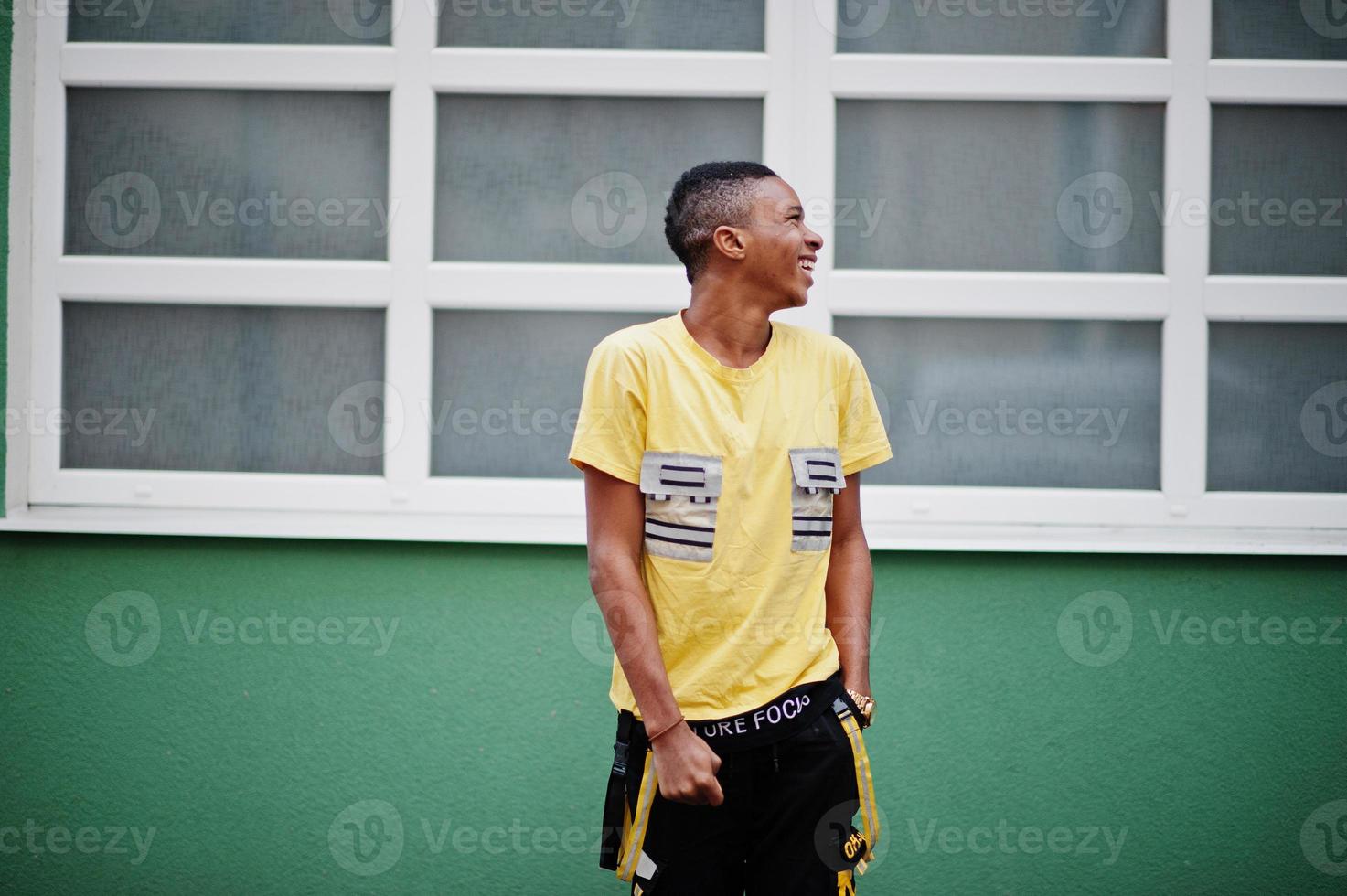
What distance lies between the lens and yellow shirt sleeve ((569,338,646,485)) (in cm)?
175

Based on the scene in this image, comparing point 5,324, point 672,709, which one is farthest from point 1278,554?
point 5,324

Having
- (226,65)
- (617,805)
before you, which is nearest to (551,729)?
(617,805)

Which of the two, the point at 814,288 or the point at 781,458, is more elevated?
the point at 814,288

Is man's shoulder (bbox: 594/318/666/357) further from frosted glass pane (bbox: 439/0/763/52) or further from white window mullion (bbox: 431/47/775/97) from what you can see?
frosted glass pane (bbox: 439/0/763/52)

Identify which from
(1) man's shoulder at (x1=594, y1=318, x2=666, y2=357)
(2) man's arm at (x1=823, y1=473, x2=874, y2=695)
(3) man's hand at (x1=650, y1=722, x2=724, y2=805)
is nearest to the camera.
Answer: (3) man's hand at (x1=650, y1=722, x2=724, y2=805)

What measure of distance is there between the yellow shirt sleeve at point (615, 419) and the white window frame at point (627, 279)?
4.07 ft

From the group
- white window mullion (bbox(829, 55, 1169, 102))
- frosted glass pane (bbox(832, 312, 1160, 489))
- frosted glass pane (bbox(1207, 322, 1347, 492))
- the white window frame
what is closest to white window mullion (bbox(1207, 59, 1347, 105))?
the white window frame

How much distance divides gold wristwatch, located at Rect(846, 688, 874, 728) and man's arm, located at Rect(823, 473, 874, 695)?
0.01m

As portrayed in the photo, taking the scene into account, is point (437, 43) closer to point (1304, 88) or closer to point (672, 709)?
point (672, 709)

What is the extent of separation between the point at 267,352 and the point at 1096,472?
2585 millimetres

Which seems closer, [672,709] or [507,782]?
[672,709]

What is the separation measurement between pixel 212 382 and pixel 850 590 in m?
2.15

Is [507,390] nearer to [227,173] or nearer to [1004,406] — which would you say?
[227,173]

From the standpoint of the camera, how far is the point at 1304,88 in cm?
301
